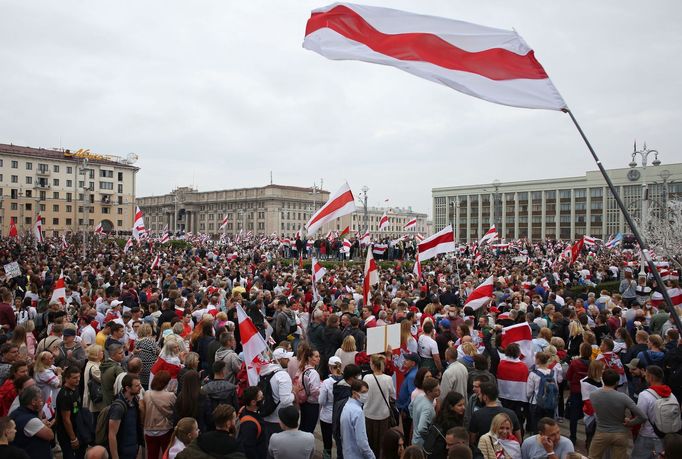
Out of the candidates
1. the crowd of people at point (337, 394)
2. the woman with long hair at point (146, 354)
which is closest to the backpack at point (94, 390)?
the crowd of people at point (337, 394)

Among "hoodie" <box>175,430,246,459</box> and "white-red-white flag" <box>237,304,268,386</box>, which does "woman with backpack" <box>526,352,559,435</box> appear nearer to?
"white-red-white flag" <box>237,304,268,386</box>

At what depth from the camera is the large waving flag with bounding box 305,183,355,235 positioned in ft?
44.0

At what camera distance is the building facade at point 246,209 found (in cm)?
12406

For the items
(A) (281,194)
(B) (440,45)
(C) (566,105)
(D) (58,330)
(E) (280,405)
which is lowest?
(E) (280,405)

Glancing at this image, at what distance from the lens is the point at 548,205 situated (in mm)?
98312

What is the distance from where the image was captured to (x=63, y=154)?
97.4 meters

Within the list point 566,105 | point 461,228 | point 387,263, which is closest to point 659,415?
point 566,105

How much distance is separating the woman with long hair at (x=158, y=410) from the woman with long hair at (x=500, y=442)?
11.3 ft

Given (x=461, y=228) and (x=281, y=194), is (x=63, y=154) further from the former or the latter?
(x=461, y=228)

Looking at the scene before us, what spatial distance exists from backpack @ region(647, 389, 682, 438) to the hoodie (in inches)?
188

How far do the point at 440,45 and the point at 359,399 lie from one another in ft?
13.9

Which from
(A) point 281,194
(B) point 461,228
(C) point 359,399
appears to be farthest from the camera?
(A) point 281,194

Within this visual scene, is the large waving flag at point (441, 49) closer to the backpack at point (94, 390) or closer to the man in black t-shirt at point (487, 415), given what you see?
the man in black t-shirt at point (487, 415)

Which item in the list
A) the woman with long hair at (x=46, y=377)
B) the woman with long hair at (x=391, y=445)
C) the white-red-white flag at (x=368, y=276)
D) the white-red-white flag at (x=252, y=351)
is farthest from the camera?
the white-red-white flag at (x=368, y=276)
